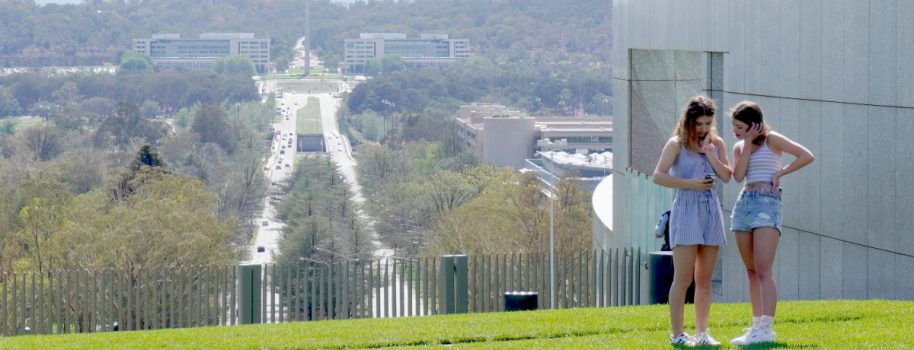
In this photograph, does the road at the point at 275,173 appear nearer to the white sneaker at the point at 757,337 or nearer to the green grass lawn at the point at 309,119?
the green grass lawn at the point at 309,119

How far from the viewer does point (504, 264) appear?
15.5 meters

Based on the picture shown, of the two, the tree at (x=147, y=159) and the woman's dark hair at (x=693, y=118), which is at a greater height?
the woman's dark hair at (x=693, y=118)

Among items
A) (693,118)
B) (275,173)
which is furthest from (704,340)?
(275,173)

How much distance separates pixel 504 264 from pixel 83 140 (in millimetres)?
101884

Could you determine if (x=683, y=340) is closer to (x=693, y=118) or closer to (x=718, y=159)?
(x=718, y=159)

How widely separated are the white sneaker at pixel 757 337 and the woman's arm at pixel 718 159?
93 centimetres

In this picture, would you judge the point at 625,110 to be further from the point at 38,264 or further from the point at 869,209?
the point at 38,264

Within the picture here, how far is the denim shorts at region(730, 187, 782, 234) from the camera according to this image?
8.53 m

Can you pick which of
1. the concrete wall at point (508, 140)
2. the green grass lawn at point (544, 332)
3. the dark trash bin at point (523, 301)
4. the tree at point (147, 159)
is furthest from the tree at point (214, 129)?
the green grass lawn at point (544, 332)

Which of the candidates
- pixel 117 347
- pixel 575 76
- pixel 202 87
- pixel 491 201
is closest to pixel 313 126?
pixel 202 87

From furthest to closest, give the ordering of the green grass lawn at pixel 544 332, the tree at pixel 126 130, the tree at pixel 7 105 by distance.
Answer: the tree at pixel 7 105, the tree at pixel 126 130, the green grass lawn at pixel 544 332

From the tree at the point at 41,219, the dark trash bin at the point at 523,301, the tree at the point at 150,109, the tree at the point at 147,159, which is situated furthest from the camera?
the tree at the point at 150,109

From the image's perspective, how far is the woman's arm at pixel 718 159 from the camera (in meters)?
8.29

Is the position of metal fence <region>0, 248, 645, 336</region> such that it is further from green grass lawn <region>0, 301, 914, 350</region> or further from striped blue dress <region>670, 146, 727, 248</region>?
striped blue dress <region>670, 146, 727, 248</region>
